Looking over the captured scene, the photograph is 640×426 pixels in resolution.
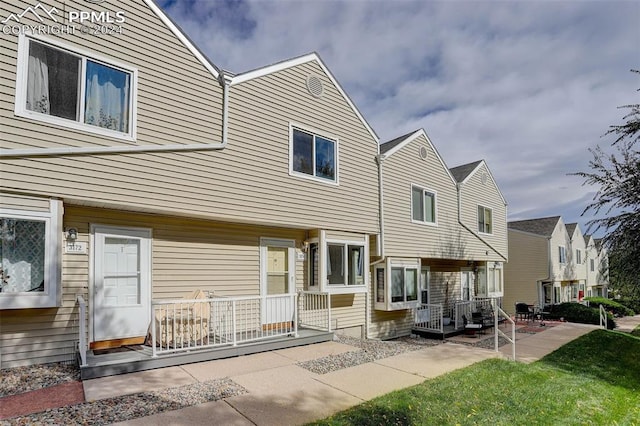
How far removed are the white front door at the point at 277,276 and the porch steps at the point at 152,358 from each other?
1.14 meters

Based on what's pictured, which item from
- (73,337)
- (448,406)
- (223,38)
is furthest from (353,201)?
(73,337)

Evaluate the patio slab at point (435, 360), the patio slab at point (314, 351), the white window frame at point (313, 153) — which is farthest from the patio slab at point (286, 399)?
the white window frame at point (313, 153)

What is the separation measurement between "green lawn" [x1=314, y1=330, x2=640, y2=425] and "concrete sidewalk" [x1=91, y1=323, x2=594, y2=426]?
36 cm

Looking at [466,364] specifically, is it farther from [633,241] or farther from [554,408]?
[633,241]

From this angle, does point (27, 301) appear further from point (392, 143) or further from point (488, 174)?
point (488, 174)

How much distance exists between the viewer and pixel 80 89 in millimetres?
5953

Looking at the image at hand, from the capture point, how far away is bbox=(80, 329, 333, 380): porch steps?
5.29m

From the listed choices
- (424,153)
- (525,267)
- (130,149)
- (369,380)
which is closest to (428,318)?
(424,153)

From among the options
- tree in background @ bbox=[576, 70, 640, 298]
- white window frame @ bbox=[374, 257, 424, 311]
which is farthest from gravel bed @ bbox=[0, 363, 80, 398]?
tree in background @ bbox=[576, 70, 640, 298]

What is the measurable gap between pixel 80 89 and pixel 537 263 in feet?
92.9

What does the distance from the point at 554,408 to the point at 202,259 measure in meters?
6.92

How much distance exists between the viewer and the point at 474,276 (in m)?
17.2

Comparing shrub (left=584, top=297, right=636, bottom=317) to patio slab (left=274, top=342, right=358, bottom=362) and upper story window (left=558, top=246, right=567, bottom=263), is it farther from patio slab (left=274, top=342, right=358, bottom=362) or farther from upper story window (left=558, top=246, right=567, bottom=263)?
patio slab (left=274, top=342, right=358, bottom=362)

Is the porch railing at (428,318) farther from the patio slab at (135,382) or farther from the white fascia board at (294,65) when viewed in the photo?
the patio slab at (135,382)
